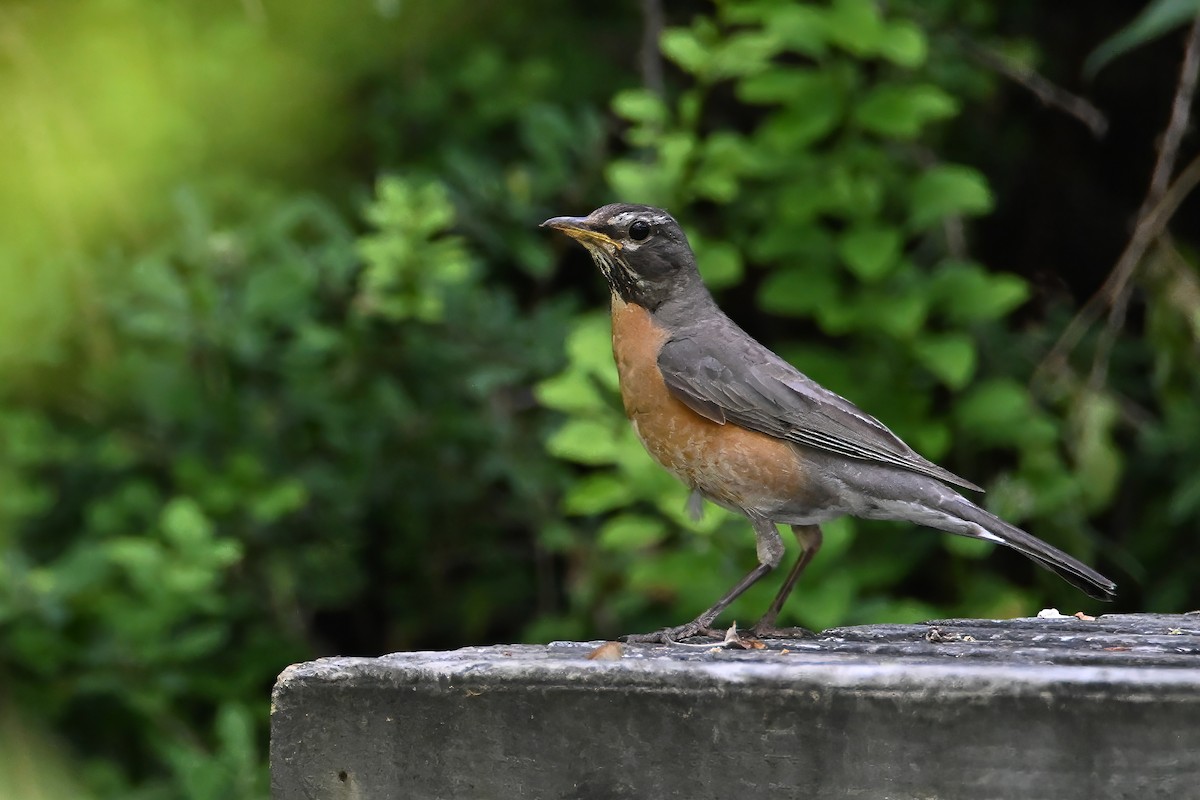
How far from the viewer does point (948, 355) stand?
491 centimetres

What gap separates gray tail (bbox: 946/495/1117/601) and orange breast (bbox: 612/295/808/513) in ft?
1.36

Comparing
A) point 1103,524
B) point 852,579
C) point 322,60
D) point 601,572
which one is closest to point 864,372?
point 852,579

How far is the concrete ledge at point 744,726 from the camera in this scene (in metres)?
2.04

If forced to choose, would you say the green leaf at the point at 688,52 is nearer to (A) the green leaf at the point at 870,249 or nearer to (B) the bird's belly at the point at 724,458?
(A) the green leaf at the point at 870,249

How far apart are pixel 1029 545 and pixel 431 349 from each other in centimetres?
240

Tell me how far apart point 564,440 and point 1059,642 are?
198cm

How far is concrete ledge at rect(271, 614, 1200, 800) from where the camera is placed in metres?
2.04

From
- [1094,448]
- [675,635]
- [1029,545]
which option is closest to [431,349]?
[675,635]

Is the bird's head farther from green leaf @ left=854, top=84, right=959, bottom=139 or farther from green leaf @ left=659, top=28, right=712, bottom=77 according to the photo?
green leaf @ left=854, top=84, right=959, bottom=139

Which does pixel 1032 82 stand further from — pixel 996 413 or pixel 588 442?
pixel 588 442

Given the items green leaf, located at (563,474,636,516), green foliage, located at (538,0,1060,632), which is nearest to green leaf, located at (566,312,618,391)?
green foliage, located at (538,0,1060,632)

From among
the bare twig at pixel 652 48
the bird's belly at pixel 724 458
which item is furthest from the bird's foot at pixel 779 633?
the bare twig at pixel 652 48

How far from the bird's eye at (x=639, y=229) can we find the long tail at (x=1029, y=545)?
1034 millimetres

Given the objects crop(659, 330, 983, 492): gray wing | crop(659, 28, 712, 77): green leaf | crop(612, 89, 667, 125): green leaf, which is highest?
crop(659, 28, 712, 77): green leaf
